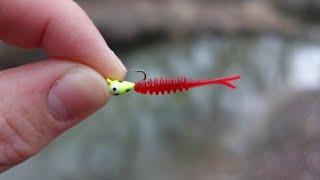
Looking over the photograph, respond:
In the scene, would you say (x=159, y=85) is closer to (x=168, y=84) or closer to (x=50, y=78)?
(x=168, y=84)

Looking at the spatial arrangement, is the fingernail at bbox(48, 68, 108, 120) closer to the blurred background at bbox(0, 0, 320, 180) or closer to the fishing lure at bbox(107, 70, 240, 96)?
the fishing lure at bbox(107, 70, 240, 96)

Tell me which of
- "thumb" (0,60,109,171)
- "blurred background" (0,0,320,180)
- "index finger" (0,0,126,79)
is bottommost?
"blurred background" (0,0,320,180)

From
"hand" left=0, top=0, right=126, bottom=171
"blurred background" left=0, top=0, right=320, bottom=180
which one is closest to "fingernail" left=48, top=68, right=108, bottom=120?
"hand" left=0, top=0, right=126, bottom=171

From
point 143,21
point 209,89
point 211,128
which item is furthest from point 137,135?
point 143,21

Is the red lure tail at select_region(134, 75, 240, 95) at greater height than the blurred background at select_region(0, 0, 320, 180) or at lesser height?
greater

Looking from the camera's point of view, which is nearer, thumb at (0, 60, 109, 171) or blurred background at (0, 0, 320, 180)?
thumb at (0, 60, 109, 171)

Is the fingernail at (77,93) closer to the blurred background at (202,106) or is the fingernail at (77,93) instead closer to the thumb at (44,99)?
the thumb at (44,99)

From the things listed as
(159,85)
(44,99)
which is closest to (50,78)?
(44,99)
